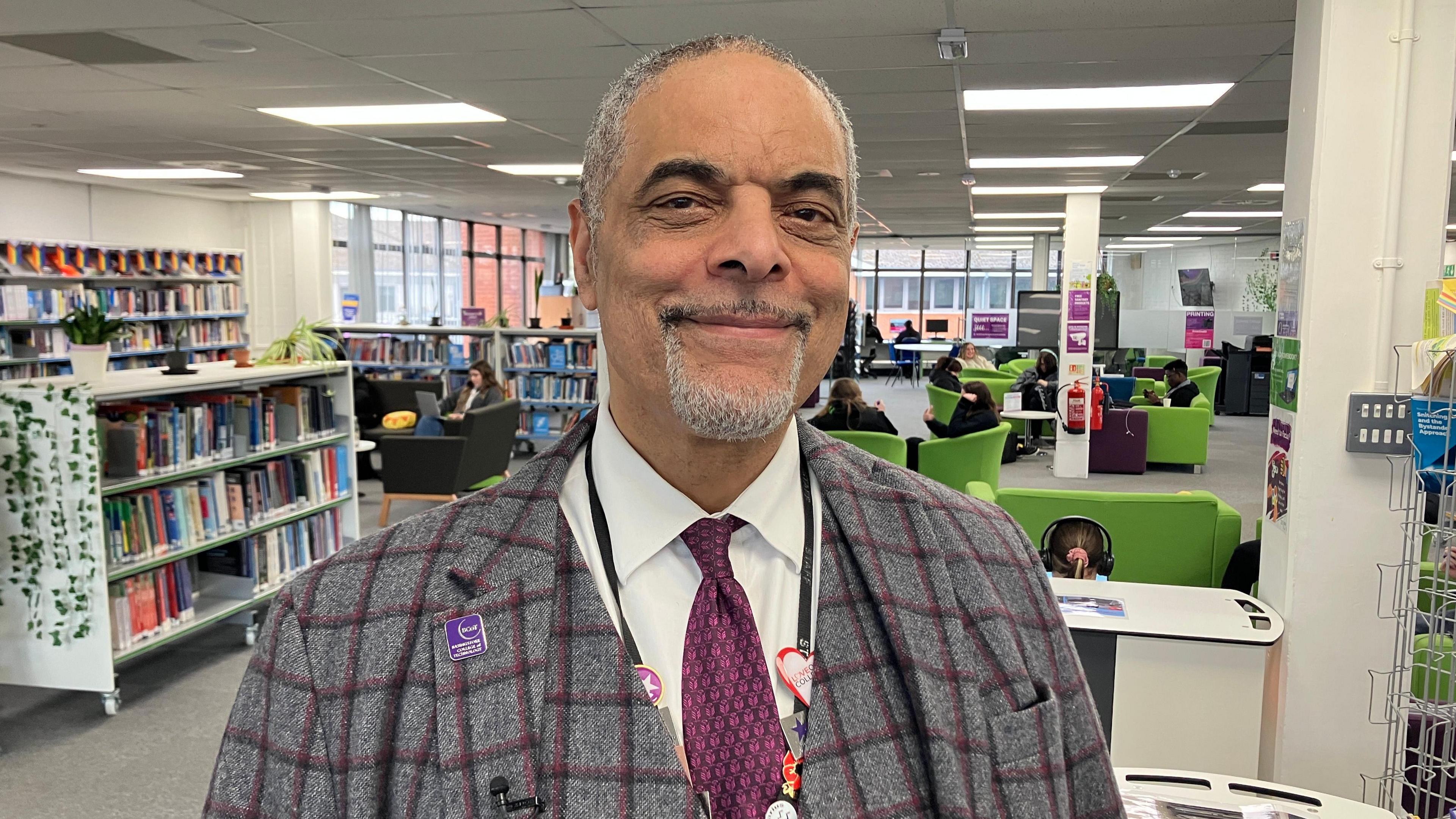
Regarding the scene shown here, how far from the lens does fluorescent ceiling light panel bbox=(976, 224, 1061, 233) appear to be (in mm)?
15484

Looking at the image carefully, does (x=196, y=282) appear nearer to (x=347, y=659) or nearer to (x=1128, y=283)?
(x=347, y=659)

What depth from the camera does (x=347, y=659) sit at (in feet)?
2.74

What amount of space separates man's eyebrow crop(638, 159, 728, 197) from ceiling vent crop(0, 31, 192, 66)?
4597mm

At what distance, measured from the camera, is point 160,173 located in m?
9.82

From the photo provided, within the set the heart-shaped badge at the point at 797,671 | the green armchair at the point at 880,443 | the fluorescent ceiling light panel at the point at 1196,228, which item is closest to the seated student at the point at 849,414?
the green armchair at the point at 880,443

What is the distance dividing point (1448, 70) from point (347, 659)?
329cm

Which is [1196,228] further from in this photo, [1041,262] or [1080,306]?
[1080,306]

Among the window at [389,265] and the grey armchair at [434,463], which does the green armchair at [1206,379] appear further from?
the window at [389,265]

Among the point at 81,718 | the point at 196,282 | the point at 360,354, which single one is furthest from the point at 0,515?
the point at 196,282

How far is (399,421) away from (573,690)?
8.37 meters

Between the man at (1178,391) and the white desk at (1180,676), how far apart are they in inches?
330

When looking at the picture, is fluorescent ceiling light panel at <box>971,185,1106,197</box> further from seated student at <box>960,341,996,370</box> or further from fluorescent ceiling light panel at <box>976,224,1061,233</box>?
fluorescent ceiling light panel at <box>976,224,1061,233</box>

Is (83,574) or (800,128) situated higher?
(800,128)

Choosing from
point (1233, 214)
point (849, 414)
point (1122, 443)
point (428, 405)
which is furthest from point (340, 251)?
point (1233, 214)
